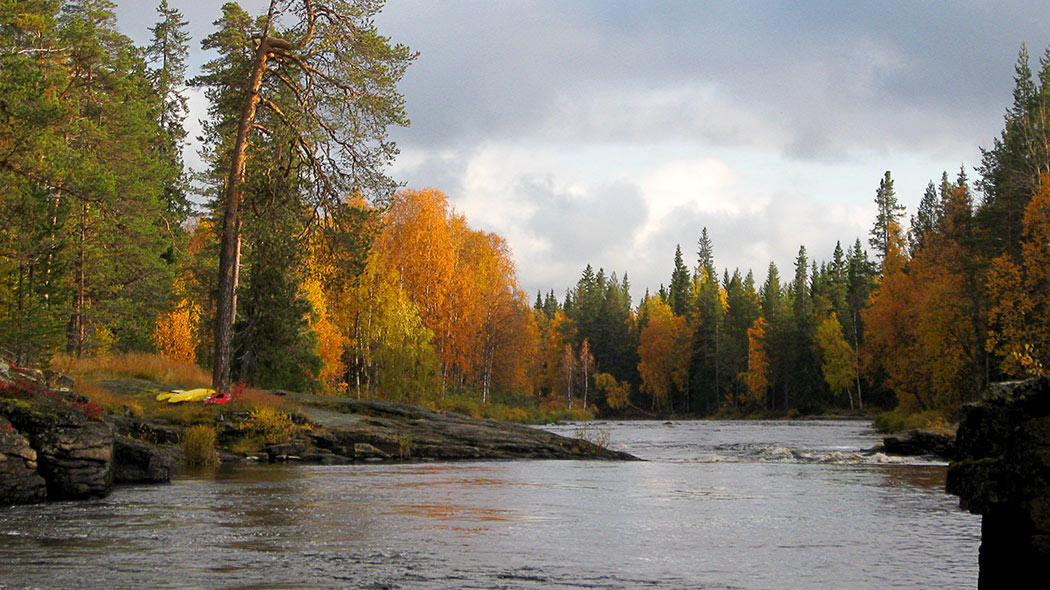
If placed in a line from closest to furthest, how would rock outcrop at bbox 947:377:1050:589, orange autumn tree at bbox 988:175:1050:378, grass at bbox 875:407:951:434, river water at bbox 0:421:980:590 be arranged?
rock outcrop at bbox 947:377:1050:589 → river water at bbox 0:421:980:590 → orange autumn tree at bbox 988:175:1050:378 → grass at bbox 875:407:951:434

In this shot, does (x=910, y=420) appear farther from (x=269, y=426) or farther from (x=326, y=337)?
(x=269, y=426)

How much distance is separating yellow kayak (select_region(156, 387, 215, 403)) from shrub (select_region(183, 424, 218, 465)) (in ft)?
9.30

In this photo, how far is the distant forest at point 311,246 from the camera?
23.5m

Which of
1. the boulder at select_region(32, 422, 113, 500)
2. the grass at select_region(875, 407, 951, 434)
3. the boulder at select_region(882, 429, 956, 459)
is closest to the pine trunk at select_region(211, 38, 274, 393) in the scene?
the boulder at select_region(32, 422, 113, 500)

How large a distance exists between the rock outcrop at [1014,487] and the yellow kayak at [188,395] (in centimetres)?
2047

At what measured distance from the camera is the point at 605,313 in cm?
11788

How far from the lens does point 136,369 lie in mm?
25750

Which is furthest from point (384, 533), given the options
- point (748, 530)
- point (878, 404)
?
point (878, 404)

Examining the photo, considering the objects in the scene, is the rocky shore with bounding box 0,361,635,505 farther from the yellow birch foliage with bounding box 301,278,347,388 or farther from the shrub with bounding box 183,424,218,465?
the yellow birch foliage with bounding box 301,278,347,388

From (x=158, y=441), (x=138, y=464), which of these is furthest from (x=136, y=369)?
(x=138, y=464)

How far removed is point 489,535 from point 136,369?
19.5 m

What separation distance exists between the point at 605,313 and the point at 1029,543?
112904 mm

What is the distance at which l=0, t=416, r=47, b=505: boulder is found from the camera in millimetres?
11875

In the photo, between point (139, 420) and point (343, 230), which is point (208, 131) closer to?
point (343, 230)
